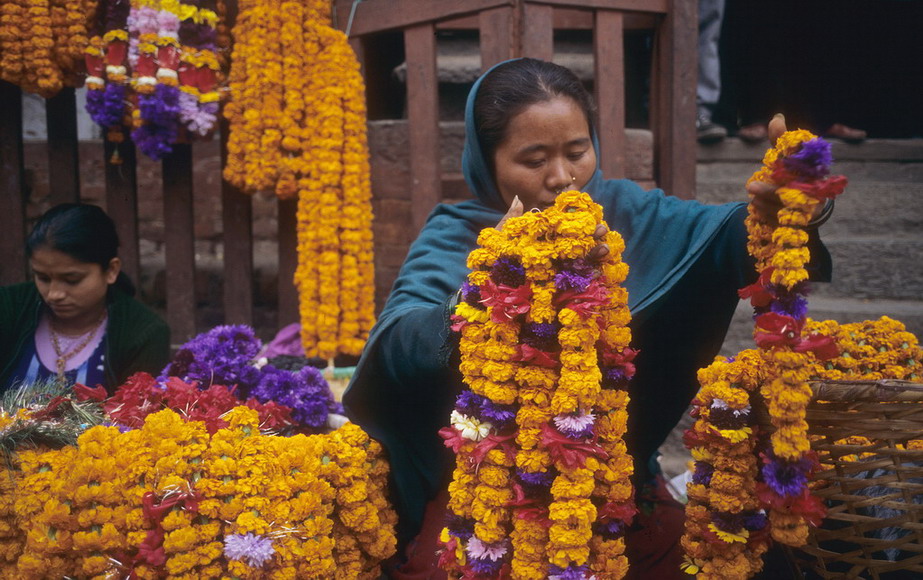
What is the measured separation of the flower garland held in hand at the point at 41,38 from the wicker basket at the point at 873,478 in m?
3.55

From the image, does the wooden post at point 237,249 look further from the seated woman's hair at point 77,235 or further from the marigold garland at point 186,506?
the marigold garland at point 186,506

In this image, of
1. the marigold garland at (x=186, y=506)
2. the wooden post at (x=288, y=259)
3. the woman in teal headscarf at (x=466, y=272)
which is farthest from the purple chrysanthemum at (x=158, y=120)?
the marigold garland at (x=186, y=506)

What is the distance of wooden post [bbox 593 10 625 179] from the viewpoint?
362 cm

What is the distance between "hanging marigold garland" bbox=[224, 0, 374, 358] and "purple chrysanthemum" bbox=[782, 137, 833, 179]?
8.08 feet

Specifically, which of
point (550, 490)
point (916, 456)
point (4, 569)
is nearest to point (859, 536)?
point (916, 456)

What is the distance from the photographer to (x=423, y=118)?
3740 millimetres

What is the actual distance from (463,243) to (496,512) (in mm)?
1031

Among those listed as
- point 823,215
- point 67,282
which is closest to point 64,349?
point 67,282

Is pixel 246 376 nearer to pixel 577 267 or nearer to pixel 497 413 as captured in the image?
pixel 497 413

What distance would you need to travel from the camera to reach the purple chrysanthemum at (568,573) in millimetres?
1521

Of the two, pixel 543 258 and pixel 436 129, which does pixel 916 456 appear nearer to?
pixel 543 258

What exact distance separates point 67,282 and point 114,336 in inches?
11.2

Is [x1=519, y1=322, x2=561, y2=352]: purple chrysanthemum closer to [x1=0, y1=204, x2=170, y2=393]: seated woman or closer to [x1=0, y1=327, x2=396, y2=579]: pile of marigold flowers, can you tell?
[x1=0, y1=327, x2=396, y2=579]: pile of marigold flowers

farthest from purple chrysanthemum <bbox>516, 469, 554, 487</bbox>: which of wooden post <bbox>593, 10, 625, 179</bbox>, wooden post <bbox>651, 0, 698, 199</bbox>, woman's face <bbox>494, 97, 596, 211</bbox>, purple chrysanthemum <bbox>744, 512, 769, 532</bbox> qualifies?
wooden post <bbox>651, 0, 698, 199</bbox>
